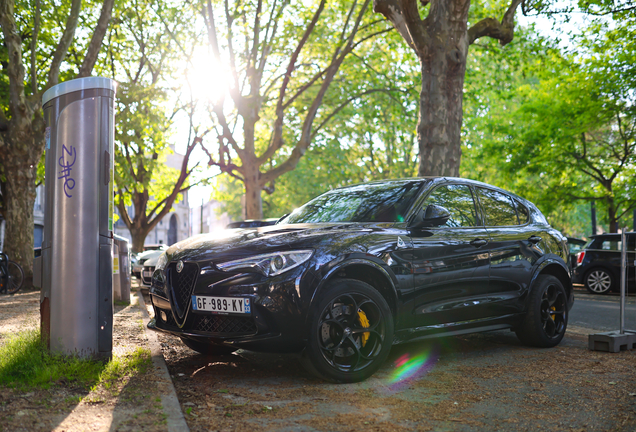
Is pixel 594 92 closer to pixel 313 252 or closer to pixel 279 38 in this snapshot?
pixel 279 38

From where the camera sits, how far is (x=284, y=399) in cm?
410

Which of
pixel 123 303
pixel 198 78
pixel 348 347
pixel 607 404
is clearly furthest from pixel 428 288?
pixel 198 78

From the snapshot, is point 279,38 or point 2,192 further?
point 279,38

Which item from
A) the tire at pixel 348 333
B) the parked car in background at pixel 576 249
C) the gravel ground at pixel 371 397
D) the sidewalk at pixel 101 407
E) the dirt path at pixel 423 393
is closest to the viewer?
the sidewalk at pixel 101 407

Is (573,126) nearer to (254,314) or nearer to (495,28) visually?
(495,28)

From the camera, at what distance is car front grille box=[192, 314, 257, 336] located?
14.3 ft

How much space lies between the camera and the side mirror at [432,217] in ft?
16.7

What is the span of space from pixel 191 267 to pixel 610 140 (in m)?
23.8

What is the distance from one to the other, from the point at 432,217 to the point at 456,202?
3.07ft

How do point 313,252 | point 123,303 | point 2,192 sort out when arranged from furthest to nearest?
point 2,192 → point 123,303 → point 313,252

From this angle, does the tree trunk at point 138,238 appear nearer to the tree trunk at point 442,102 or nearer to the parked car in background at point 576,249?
the parked car in background at point 576,249

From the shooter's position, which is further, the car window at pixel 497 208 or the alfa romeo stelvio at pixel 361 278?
the car window at pixel 497 208

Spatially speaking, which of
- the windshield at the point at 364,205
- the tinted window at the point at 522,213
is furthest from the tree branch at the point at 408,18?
the windshield at the point at 364,205

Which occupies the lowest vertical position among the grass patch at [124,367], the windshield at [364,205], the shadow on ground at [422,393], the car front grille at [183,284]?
the shadow on ground at [422,393]
